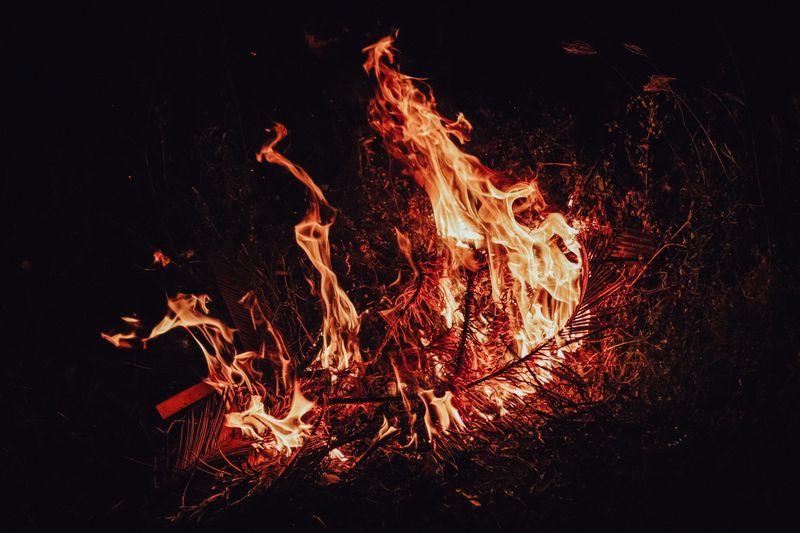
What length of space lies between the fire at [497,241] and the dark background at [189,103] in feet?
3.34

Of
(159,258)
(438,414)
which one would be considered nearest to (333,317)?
(438,414)

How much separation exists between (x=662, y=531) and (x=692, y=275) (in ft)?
4.10

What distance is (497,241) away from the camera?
8.39 ft

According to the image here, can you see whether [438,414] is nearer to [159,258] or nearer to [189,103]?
[159,258]

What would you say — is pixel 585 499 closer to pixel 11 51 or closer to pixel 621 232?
pixel 621 232

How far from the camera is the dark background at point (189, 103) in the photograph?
3.27 meters

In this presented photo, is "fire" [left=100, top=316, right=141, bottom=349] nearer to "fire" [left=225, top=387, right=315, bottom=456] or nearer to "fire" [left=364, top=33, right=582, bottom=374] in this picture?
"fire" [left=225, top=387, right=315, bottom=456]

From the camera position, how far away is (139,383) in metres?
3.20

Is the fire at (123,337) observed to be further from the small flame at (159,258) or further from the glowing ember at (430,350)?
the glowing ember at (430,350)

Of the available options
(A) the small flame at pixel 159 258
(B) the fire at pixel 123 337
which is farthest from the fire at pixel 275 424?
(A) the small flame at pixel 159 258

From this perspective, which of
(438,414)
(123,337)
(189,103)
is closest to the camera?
(438,414)

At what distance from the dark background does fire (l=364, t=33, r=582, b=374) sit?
1.02 metres

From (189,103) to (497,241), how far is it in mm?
2448

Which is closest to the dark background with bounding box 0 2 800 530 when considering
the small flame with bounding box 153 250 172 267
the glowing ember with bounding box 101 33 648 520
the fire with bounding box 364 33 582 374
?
the small flame with bounding box 153 250 172 267
